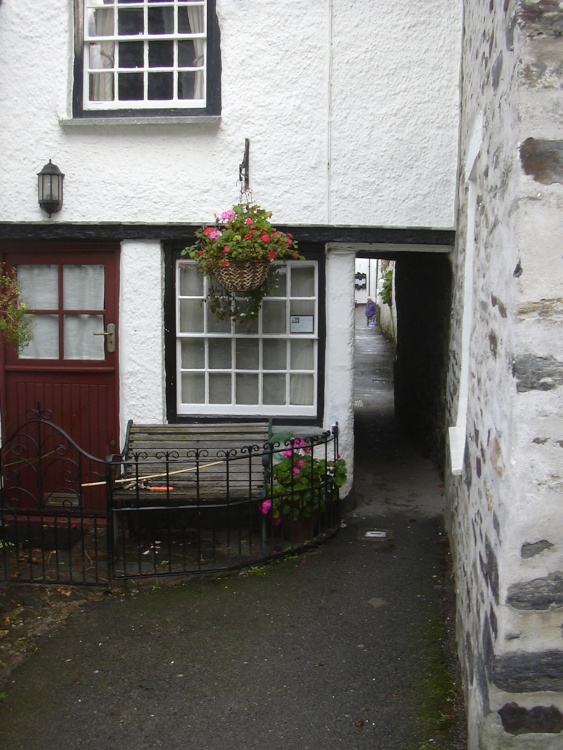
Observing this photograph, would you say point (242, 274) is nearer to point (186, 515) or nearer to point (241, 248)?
point (241, 248)

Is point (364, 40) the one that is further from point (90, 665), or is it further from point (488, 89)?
point (90, 665)

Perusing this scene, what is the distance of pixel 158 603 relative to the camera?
18.0 ft

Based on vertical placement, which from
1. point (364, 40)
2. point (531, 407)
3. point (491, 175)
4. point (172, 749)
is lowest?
point (172, 749)

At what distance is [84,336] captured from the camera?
23.7ft

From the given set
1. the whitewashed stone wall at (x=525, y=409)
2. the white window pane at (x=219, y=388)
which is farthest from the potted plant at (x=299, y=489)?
the whitewashed stone wall at (x=525, y=409)

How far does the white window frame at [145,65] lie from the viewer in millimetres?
6754

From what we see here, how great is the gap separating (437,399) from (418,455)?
3.64 feet

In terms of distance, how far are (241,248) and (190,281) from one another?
1148mm

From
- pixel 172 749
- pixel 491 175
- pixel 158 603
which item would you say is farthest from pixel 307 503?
pixel 491 175

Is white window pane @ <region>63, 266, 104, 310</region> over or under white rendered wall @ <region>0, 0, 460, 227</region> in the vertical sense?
under

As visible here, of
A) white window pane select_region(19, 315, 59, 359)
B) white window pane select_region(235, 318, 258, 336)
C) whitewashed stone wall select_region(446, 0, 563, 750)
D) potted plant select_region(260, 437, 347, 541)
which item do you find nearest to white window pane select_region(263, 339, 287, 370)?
white window pane select_region(235, 318, 258, 336)

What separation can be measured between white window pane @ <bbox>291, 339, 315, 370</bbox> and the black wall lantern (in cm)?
242

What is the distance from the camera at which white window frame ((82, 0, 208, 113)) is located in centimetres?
675

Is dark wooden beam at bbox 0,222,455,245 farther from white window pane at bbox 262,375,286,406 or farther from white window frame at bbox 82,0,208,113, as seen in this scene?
white window pane at bbox 262,375,286,406
